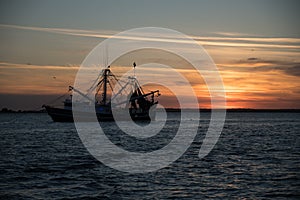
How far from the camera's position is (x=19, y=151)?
140 ft

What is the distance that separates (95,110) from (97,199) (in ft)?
322

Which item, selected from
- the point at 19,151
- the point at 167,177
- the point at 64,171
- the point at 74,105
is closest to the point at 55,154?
the point at 19,151

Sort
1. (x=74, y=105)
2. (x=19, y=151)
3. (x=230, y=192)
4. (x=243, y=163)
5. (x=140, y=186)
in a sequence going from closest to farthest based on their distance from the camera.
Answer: (x=230, y=192)
(x=140, y=186)
(x=243, y=163)
(x=19, y=151)
(x=74, y=105)

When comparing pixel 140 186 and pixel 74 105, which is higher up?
pixel 74 105

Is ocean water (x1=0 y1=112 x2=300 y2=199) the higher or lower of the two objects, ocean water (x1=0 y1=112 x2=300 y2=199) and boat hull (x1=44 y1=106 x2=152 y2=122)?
the lower

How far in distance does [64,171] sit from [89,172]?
176cm

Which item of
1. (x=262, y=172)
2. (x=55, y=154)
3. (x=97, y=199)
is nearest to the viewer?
(x=97, y=199)

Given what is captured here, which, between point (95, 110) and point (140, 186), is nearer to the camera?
point (140, 186)

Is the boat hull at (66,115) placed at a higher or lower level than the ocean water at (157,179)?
higher

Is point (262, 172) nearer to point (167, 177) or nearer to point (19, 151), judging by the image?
point (167, 177)

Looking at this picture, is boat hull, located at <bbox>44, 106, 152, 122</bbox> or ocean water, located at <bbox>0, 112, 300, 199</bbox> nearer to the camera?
ocean water, located at <bbox>0, 112, 300, 199</bbox>

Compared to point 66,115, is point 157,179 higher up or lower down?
lower down

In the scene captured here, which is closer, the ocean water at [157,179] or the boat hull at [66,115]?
the ocean water at [157,179]

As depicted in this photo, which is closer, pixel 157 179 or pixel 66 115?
pixel 157 179
